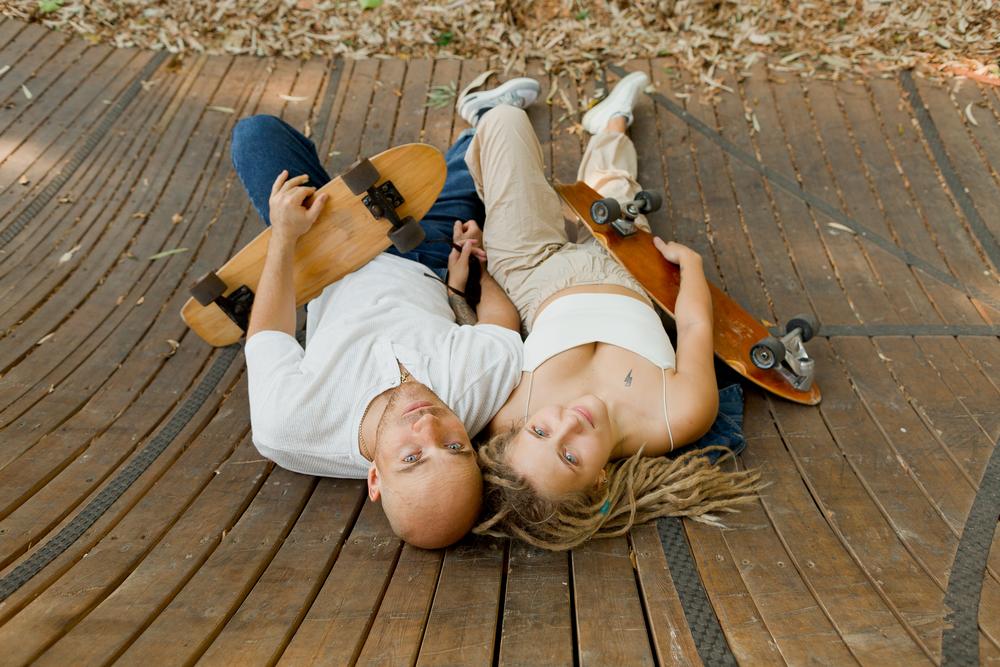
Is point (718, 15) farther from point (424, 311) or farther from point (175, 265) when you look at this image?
point (175, 265)

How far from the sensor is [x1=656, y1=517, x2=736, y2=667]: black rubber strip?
1.52 meters

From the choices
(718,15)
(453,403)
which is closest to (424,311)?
(453,403)

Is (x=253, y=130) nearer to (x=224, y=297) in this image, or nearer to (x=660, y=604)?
(x=224, y=297)

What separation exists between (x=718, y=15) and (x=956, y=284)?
91.9 inches

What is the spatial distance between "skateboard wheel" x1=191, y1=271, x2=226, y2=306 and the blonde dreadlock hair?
115cm

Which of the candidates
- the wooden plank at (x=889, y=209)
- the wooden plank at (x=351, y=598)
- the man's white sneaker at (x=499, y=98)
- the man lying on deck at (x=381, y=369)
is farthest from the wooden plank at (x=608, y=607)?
the man's white sneaker at (x=499, y=98)

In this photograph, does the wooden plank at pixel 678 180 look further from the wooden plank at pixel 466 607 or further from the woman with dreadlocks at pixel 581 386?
the wooden plank at pixel 466 607

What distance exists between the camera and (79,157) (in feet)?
12.5

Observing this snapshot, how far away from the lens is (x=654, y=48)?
430 centimetres

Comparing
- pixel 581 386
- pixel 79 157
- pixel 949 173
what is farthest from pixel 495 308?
pixel 79 157

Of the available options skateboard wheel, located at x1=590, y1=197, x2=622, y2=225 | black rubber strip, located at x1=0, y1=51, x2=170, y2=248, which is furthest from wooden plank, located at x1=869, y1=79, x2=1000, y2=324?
black rubber strip, located at x1=0, y1=51, x2=170, y2=248

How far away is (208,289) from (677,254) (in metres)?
1.66

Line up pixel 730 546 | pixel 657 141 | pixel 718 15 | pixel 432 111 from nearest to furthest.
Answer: pixel 730 546, pixel 657 141, pixel 432 111, pixel 718 15

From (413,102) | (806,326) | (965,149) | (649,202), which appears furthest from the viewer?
(413,102)
